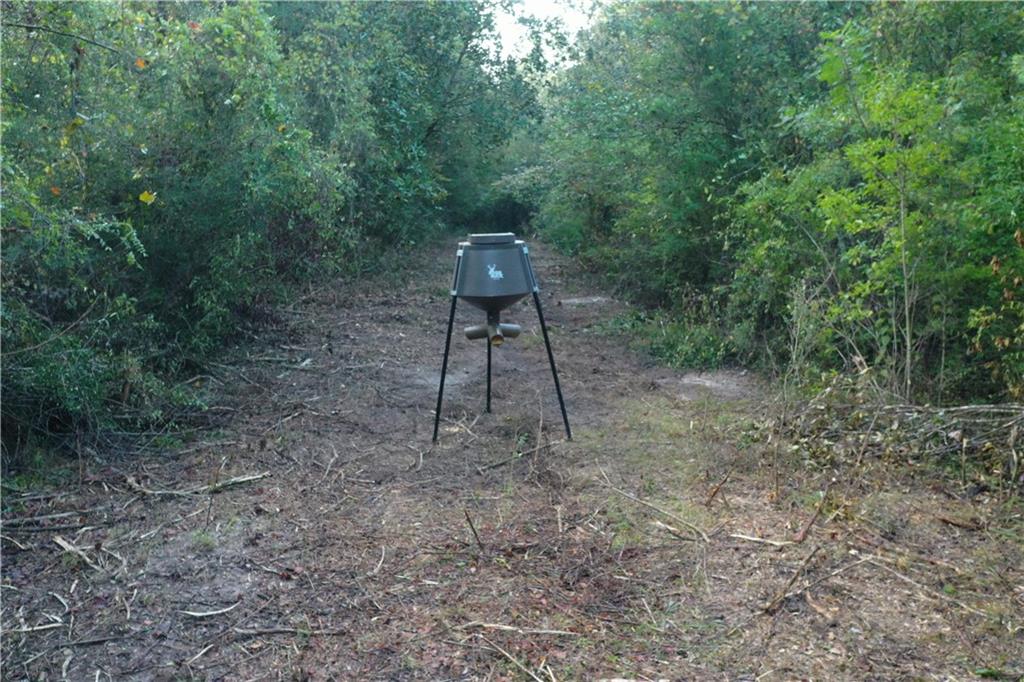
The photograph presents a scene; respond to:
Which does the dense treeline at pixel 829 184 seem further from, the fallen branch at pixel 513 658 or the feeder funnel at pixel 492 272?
the fallen branch at pixel 513 658

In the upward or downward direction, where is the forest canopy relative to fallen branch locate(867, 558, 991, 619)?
upward

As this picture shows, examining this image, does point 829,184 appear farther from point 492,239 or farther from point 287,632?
point 287,632

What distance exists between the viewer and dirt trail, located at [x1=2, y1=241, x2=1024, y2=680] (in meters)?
3.88

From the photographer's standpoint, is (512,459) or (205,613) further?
(512,459)

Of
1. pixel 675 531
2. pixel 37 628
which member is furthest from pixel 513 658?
pixel 37 628

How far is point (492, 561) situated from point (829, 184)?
4.94 metres

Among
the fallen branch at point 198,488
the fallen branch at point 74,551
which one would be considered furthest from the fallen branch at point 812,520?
the fallen branch at point 74,551

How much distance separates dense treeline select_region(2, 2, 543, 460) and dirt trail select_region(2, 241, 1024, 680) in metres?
0.79

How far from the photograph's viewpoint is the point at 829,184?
8023 millimetres

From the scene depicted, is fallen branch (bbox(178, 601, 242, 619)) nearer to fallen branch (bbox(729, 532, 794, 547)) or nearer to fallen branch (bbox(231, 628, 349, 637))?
fallen branch (bbox(231, 628, 349, 637))

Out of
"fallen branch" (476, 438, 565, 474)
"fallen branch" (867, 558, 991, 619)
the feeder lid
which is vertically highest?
the feeder lid

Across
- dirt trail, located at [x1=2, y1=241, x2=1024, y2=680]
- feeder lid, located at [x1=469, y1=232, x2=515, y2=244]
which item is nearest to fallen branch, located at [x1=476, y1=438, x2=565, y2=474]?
dirt trail, located at [x1=2, y1=241, x2=1024, y2=680]

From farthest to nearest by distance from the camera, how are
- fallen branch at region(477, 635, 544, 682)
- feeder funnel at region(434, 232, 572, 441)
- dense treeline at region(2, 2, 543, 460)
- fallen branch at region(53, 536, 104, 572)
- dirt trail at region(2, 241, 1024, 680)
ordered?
1. feeder funnel at region(434, 232, 572, 441)
2. dense treeline at region(2, 2, 543, 460)
3. fallen branch at region(53, 536, 104, 572)
4. dirt trail at region(2, 241, 1024, 680)
5. fallen branch at region(477, 635, 544, 682)

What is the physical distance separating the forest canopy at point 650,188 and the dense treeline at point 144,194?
0.09ft
